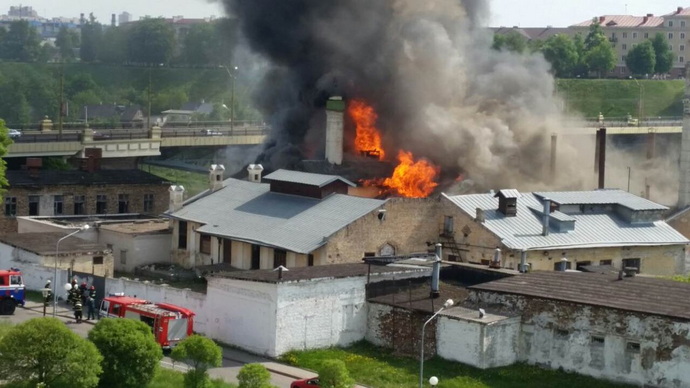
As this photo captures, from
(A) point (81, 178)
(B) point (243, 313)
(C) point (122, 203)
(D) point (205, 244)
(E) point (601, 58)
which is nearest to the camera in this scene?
(B) point (243, 313)

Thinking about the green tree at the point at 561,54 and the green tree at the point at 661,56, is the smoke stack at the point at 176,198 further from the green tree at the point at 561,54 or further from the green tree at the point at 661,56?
the green tree at the point at 661,56

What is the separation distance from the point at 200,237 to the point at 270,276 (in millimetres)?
15483

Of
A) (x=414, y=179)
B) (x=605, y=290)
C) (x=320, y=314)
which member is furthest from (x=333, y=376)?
(x=414, y=179)

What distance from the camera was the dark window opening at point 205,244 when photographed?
59.1 metres

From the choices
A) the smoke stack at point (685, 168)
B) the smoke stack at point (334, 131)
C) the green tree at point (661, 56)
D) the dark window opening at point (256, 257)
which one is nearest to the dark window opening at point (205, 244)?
the dark window opening at point (256, 257)

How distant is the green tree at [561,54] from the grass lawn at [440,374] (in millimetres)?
122621

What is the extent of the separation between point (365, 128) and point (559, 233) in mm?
20537

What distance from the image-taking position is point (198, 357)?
37.3 metres

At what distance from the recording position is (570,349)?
41469 mm

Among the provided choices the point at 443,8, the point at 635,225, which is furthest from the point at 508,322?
the point at 443,8

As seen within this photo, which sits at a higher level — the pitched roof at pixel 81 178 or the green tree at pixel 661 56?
the green tree at pixel 661 56

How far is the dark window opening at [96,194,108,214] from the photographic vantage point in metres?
69.1

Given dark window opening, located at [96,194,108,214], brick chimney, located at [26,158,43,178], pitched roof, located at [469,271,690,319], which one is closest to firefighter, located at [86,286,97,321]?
pitched roof, located at [469,271,690,319]

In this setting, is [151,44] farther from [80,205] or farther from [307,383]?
[307,383]
